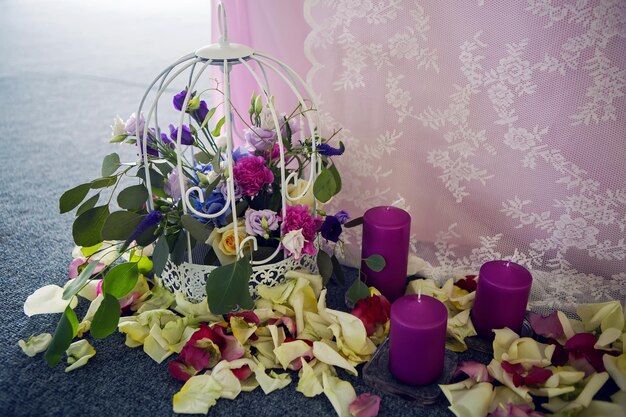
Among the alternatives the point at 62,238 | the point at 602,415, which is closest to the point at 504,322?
the point at 602,415

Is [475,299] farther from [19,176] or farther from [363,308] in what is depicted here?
[19,176]

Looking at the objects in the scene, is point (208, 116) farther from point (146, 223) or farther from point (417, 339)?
point (417, 339)

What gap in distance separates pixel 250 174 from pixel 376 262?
273mm

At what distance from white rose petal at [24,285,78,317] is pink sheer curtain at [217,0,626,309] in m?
0.61

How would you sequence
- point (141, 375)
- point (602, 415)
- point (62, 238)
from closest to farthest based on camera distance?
point (602, 415) < point (141, 375) < point (62, 238)

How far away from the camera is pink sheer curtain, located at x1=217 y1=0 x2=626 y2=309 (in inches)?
40.4

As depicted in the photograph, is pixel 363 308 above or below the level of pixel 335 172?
below

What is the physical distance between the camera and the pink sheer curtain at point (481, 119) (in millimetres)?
1025

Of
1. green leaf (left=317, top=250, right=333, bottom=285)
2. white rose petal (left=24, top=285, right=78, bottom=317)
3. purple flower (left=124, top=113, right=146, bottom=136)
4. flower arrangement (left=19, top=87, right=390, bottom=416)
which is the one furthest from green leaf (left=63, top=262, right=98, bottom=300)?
green leaf (left=317, top=250, right=333, bottom=285)

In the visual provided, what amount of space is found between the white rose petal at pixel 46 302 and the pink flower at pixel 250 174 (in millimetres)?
408

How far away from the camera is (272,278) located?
1.10m

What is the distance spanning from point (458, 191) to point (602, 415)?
49 cm

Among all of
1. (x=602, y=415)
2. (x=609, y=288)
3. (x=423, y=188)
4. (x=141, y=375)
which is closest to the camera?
(x=602, y=415)

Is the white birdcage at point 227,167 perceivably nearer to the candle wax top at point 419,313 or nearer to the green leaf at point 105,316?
the green leaf at point 105,316
